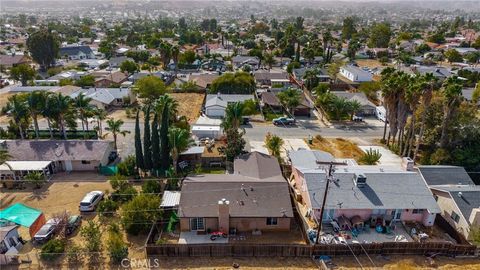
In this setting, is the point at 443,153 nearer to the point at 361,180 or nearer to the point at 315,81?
the point at 361,180

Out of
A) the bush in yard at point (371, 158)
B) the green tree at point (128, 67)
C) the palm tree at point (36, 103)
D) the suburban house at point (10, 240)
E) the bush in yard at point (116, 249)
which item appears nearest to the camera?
the bush in yard at point (116, 249)

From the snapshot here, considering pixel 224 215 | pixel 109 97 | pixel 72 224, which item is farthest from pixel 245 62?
pixel 72 224

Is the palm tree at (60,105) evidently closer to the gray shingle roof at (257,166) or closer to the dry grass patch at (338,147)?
the gray shingle roof at (257,166)

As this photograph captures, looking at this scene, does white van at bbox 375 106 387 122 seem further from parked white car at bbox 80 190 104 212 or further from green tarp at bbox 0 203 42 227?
green tarp at bbox 0 203 42 227

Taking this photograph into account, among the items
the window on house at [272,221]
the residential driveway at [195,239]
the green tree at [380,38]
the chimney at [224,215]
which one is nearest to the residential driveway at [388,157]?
the window on house at [272,221]

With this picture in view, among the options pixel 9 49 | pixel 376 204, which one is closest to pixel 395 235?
pixel 376 204

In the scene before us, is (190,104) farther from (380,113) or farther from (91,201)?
(91,201)

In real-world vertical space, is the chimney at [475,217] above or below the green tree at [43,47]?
below
